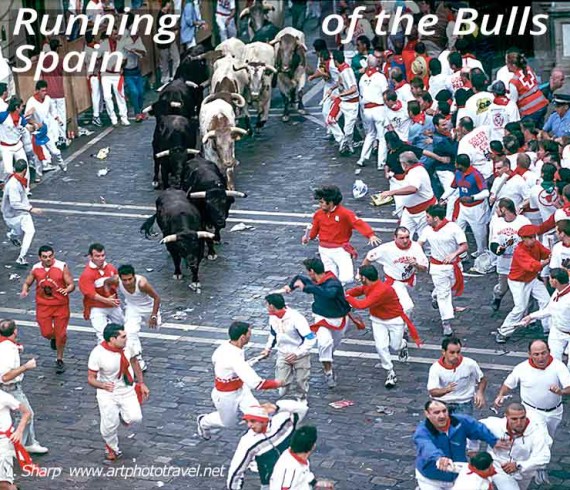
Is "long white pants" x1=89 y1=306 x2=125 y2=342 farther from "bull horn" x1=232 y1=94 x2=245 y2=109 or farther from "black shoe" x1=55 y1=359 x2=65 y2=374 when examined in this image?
"bull horn" x1=232 y1=94 x2=245 y2=109

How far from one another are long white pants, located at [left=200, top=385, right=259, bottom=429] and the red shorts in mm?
3298

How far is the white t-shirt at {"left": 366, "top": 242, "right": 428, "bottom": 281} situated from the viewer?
16188 mm

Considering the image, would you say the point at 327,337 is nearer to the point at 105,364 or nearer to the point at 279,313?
the point at 279,313

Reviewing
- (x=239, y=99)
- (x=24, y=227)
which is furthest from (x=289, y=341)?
(x=239, y=99)

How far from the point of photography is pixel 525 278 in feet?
53.5

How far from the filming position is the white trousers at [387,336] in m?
15.5

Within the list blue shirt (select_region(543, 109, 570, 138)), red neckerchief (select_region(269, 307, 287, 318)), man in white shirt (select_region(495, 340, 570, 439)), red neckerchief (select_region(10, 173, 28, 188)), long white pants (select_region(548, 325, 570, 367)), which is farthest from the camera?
blue shirt (select_region(543, 109, 570, 138))

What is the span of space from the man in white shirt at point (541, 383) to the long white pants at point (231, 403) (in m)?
2.57

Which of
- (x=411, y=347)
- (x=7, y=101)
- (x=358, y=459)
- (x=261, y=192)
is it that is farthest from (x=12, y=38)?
(x=358, y=459)

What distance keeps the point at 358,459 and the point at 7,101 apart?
38.3 ft

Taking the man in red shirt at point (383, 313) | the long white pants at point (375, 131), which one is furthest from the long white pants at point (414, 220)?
the long white pants at point (375, 131)

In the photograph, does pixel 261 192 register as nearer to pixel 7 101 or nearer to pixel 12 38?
pixel 7 101

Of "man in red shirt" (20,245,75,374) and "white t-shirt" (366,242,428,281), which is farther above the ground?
"white t-shirt" (366,242,428,281)

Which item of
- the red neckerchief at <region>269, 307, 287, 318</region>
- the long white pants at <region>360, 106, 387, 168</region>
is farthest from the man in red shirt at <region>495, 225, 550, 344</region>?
the long white pants at <region>360, 106, 387, 168</region>
